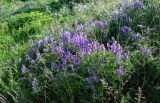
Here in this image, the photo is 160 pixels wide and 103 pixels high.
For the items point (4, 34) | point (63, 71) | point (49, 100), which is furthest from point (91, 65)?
point (4, 34)

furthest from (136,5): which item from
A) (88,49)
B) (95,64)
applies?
(95,64)

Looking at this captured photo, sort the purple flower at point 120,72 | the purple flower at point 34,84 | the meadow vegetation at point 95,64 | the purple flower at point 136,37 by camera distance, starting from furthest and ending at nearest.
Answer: the purple flower at point 136,37
the purple flower at point 34,84
the meadow vegetation at point 95,64
the purple flower at point 120,72

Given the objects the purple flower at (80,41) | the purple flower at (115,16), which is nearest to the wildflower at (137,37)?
the purple flower at (80,41)

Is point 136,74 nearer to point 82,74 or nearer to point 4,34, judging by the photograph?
point 82,74

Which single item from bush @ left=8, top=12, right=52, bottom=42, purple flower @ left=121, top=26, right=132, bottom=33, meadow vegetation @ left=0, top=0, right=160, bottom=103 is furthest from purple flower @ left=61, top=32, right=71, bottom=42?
bush @ left=8, top=12, right=52, bottom=42

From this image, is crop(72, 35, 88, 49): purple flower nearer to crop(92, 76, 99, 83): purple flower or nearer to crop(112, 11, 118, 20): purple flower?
crop(92, 76, 99, 83): purple flower

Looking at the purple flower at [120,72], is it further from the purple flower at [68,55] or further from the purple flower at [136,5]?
the purple flower at [136,5]

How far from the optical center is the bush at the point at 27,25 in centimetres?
666

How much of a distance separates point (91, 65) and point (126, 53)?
1.33ft

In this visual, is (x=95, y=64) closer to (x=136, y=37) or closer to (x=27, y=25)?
(x=136, y=37)

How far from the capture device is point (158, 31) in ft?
14.3

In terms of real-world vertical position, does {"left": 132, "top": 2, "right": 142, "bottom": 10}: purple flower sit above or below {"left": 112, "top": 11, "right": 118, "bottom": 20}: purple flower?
above

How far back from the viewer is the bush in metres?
6.66

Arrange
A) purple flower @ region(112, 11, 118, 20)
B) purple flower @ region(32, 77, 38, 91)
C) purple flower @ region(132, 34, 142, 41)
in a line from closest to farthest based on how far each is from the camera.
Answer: purple flower @ region(32, 77, 38, 91), purple flower @ region(132, 34, 142, 41), purple flower @ region(112, 11, 118, 20)
